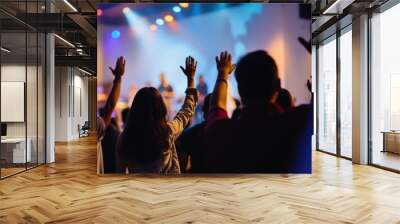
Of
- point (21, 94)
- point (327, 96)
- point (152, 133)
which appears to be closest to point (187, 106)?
point (152, 133)

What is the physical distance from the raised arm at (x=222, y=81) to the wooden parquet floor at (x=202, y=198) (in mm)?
1330

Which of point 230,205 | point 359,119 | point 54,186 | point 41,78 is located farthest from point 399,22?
point 41,78

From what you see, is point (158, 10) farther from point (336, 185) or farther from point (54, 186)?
point (336, 185)

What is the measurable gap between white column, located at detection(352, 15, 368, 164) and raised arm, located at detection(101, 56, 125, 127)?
5.20 meters

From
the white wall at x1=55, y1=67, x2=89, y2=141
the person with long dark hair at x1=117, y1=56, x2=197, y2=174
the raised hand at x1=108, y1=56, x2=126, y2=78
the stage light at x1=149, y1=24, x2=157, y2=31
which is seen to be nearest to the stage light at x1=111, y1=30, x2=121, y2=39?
the raised hand at x1=108, y1=56, x2=126, y2=78

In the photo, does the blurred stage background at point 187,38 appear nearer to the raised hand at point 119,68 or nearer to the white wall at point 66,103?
the raised hand at point 119,68

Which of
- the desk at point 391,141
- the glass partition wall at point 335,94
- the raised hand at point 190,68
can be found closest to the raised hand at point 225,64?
the raised hand at point 190,68

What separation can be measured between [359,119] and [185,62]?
4273 mm

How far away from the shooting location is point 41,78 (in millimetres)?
8492

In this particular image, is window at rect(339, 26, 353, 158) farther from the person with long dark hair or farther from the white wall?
the white wall

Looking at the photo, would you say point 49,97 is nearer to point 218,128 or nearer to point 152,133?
point 152,133

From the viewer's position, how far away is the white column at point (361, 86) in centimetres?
839

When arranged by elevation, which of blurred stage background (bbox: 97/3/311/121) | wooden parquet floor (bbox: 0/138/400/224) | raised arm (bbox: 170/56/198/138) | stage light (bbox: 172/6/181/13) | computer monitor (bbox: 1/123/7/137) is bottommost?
wooden parquet floor (bbox: 0/138/400/224)

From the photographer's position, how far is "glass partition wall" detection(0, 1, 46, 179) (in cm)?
702
